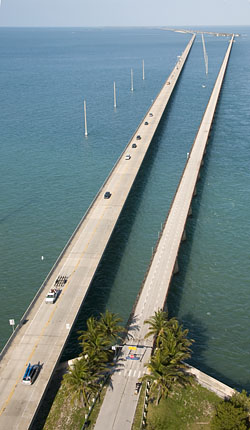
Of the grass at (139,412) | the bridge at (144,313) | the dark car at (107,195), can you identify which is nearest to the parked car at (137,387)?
the bridge at (144,313)

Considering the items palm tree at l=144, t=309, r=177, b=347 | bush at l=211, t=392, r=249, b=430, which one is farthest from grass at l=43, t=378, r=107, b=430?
bush at l=211, t=392, r=249, b=430

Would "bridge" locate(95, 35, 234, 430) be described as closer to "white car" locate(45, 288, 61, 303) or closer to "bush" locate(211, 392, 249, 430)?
"bush" locate(211, 392, 249, 430)

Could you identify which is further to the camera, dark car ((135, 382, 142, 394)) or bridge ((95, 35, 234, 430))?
dark car ((135, 382, 142, 394))

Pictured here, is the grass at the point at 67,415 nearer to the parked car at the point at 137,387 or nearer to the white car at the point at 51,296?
the parked car at the point at 137,387

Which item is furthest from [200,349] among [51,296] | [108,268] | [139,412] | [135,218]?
[135,218]

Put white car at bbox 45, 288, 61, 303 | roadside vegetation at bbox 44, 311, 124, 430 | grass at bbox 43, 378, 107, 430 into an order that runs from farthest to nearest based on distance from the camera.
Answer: white car at bbox 45, 288, 61, 303, roadside vegetation at bbox 44, 311, 124, 430, grass at bbox 43, 378, 107, 430

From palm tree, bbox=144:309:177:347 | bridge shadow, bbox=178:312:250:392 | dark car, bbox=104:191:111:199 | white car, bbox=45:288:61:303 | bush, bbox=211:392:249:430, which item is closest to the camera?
bush, bbox=211:392:249:430

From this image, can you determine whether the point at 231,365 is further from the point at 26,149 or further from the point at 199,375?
the point at 26,149

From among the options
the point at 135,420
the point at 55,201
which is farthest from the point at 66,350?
the point at 55,201
